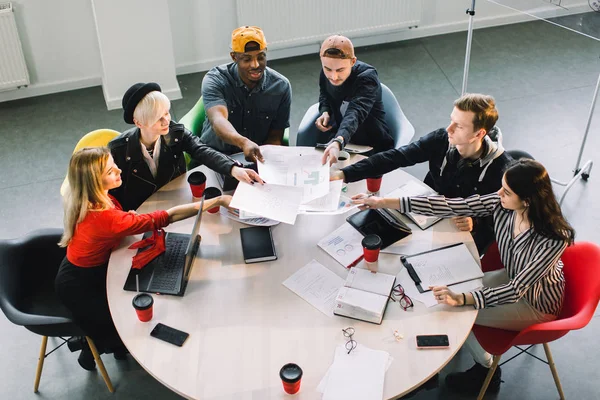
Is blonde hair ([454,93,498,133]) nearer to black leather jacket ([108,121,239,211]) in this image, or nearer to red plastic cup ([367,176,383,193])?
red plastic cup ([367,176,383,193])

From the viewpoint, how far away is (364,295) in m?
2.85

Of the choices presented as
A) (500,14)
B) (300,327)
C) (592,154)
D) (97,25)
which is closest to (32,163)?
(97,25)

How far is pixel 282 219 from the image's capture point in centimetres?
307

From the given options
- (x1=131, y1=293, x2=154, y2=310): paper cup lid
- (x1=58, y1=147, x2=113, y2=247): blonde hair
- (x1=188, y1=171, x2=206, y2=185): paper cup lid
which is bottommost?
(x1=131, y1=293, x2=154, y2=310): paper cup lid

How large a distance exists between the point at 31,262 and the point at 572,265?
8.80 ft

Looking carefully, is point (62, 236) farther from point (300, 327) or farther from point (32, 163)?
point (32, 163)

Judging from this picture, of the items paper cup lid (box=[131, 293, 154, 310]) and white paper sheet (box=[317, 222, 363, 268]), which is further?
white paper sheet (box=[317, 222, 363, 268])

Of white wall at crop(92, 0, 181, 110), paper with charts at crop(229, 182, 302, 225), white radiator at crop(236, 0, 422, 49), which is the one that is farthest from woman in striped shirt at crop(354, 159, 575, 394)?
white radiator at crop(236, 0, 422, 49)

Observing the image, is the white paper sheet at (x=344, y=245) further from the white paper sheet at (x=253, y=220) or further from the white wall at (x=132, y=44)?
the white wall at (x=132, y=44)

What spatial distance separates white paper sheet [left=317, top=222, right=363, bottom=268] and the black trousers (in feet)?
3.67

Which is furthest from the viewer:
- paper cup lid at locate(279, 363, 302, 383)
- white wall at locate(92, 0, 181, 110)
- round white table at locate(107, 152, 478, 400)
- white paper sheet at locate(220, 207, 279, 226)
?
white wall at locate(92, 0, 181, 110)

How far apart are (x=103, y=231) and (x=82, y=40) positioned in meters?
3.27

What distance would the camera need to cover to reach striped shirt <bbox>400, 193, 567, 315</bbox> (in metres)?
2.86

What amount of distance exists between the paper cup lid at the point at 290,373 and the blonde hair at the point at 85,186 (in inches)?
47.2
